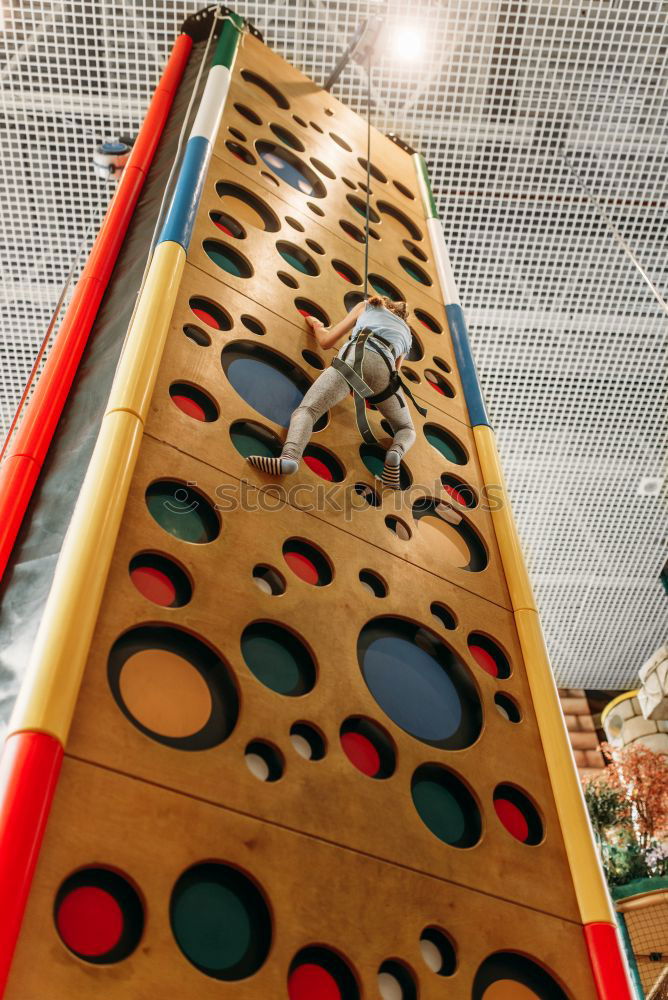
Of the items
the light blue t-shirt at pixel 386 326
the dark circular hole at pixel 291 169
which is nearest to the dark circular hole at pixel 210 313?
the light blue t-shirt at pixel 386 326

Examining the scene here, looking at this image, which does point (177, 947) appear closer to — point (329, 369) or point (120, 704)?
point (120, 704)

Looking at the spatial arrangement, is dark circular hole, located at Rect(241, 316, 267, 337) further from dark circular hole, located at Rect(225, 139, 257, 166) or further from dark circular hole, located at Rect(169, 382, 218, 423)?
dark circular hole, located at Rect(225, 139, 257, 166)

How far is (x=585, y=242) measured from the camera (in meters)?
5.94

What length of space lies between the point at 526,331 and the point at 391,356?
3509 mm

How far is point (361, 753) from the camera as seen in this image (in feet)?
7.59

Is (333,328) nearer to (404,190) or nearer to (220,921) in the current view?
(404,190)

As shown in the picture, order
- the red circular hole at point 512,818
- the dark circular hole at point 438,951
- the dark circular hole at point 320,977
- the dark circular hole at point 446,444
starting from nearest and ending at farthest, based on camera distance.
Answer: the dark circular hole at point 320,977, the dark circular hole at point 438,951, the red circular hole at point 512,818, the dark circular hole at point 446,444

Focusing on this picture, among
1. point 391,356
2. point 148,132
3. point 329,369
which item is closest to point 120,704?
point 329,369

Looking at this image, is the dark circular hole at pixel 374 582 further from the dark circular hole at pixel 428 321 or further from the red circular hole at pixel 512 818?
the dark circular hole at pixel 428 321

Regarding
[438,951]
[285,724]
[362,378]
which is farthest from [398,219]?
[438,951]

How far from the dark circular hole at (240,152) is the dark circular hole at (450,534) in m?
1.95

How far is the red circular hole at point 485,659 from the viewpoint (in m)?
2.85

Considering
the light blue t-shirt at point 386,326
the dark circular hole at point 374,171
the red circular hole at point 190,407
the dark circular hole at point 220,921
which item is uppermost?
the dark circular hole at point 374,171

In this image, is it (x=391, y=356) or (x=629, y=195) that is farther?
(x=629, y=195)
